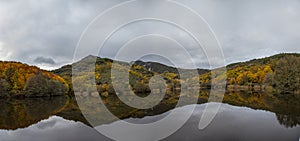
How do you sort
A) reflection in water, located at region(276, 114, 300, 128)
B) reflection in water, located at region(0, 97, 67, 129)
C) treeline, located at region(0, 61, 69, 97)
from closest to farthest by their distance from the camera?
reflection in water, located at region(276, 114, 300, 128)
reflection in water, located at region(0, 97, 67, 129)
treeline, located at region(0, 61, 69, 97)

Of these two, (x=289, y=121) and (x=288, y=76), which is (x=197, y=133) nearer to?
(x=289, y=121)

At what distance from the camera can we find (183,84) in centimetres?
8244

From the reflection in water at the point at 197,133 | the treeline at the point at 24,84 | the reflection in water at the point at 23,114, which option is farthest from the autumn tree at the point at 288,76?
the treeline at the point at 24,84

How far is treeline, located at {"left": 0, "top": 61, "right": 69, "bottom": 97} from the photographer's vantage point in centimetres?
5378

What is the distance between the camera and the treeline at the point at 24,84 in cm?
5378

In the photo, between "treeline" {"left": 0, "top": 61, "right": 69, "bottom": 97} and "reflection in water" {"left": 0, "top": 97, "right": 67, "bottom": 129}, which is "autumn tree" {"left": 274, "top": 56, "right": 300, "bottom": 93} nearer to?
"reflection in water" {"left": 0, "top": 97, "right": 67, "bottom": 129}

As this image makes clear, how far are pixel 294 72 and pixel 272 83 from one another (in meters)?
5.07

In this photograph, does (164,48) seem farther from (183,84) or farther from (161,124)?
(183,84)

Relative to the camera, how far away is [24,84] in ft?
189

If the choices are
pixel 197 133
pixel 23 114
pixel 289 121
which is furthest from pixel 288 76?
pixel 23 114

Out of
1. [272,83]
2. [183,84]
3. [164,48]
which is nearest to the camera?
[164,48]

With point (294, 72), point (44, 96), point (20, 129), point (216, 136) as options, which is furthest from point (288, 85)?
point (44, 96)

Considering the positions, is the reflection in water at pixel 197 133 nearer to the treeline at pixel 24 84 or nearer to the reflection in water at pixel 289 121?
the reflection in water at pixel 289 121

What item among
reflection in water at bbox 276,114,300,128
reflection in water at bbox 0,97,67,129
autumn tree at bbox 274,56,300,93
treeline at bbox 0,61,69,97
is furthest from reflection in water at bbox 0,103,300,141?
treeline at bbox 0,61,69,97
